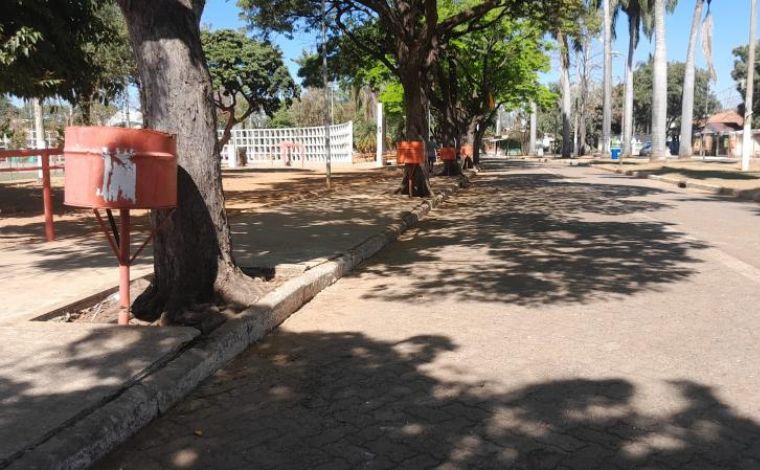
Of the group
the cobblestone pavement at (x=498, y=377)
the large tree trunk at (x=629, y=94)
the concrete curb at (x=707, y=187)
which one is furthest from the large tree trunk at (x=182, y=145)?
the large tree trunk at (x=629, y=94)

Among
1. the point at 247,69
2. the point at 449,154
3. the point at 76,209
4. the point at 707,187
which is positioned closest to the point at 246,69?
the point at 247,69

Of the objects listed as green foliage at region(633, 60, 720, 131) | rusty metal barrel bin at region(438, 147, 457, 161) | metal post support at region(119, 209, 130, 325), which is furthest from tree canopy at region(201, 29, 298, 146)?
green foliage at region(633, 60, 720, 131)

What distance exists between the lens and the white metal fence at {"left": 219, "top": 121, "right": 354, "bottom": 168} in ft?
129

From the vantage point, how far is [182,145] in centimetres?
486

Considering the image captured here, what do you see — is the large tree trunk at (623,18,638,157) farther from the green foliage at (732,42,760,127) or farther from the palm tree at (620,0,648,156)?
the green foliage at (732,42,760,127)

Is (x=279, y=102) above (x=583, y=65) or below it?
below

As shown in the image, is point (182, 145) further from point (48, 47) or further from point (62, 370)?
point (48, 47)

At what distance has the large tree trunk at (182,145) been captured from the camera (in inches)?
186

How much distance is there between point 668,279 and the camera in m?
6.39

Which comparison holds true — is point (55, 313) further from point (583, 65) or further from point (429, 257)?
point (583, 65)

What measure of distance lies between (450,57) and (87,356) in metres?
22.7

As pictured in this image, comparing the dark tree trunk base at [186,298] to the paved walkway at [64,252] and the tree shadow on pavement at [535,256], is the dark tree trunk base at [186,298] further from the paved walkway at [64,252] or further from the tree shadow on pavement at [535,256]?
the tree shadow on pavement at [535,256]

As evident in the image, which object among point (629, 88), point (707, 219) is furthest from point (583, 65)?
point (707, 219)

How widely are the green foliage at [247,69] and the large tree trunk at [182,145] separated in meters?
22.1
